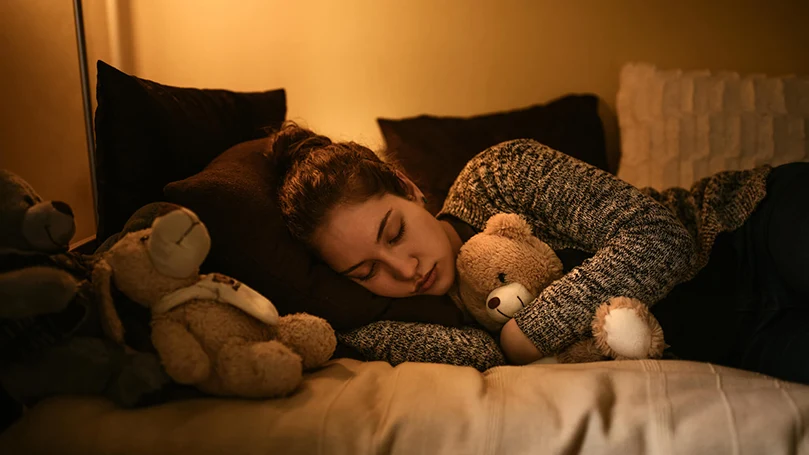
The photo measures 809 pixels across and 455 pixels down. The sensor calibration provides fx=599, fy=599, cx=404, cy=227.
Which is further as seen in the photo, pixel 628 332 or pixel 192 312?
pixel 628 332

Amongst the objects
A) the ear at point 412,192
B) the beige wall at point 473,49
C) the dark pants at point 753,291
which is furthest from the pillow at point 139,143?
the dark pants at point 753,291

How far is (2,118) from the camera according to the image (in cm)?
111

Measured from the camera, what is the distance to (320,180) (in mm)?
1034

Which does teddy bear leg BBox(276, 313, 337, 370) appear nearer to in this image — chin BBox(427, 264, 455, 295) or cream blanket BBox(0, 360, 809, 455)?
cream blanket BBox(0, 360, 809, 455)

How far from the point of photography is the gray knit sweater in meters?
0.95

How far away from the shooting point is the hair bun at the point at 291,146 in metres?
1.13

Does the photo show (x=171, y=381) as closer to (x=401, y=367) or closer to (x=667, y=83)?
(x=401, y=367)

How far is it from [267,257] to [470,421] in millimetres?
446

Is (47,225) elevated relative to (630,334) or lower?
elevated

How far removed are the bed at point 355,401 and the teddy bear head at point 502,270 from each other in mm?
65

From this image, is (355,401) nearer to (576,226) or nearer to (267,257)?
(267,257)

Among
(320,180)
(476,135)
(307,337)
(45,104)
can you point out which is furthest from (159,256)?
(476,135)

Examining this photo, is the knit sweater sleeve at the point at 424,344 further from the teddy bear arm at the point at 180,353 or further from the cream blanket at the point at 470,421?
the teddy bear arm at the point at 180,353

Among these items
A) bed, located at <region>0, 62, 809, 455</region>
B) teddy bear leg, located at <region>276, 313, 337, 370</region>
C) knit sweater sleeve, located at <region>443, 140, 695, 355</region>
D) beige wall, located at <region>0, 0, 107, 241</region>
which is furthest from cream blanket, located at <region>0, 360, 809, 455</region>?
beige wall, located at <region>0, 0, 107, 241</region>
